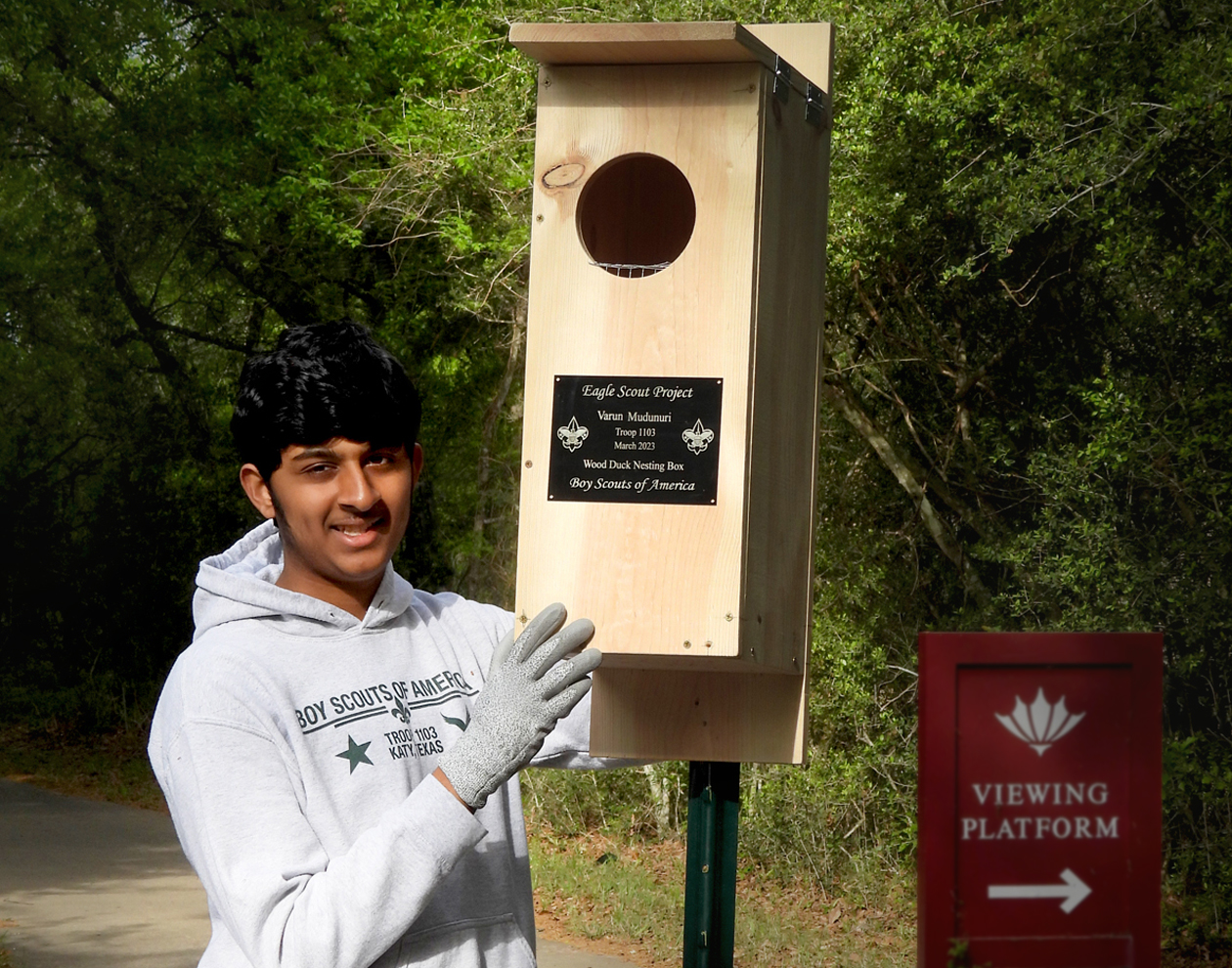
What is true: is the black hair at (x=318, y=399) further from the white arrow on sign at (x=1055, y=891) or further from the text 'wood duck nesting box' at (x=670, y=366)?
the white arrow on sign at (x=1055, y=891)

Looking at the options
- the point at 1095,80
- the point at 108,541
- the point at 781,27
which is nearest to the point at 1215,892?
the point at 1095,80

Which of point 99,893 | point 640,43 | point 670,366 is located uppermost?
point 640,43

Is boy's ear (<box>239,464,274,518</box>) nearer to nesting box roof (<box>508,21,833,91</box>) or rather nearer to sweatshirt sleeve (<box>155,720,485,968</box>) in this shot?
sweatshirt sleeve (<box>155,720,485,968</box>)

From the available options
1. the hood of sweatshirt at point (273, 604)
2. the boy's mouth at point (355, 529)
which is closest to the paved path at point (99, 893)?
the hood of sweatshirt at point (273, 604)

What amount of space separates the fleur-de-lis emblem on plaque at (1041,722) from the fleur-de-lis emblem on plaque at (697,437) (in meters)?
0.79

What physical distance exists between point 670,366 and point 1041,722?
0.89 metres

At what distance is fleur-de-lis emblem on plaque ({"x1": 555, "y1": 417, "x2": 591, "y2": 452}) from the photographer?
6.67ft

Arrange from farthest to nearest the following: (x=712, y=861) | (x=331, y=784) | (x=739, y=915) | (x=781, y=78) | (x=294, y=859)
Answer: (x=739, y=915) → (x=712, y=861) → (x=781, y=78) → (x=331, y=784) → (x=294, y=859)

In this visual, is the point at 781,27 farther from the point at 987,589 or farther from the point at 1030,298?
the point at 987,589

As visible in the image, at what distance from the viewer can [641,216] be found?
248cm

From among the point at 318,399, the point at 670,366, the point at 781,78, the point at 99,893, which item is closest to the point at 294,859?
the point at 318,399

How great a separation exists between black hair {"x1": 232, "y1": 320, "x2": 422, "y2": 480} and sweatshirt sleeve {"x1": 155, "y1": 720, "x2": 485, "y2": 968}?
0.42m

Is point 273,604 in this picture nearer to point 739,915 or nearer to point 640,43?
point 640,43

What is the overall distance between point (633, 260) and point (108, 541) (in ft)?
39.5
